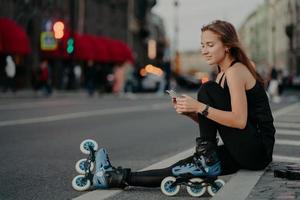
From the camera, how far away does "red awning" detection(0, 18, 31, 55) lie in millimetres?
33406

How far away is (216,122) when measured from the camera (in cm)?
523

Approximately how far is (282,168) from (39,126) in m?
8.55

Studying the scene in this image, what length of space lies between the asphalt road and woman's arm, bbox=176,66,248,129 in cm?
79

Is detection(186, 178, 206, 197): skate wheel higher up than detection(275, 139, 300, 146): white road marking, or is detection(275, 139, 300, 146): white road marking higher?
detection(186, 178, 206, 197): skate wheel

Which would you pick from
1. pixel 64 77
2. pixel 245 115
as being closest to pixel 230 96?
pixel 245 115

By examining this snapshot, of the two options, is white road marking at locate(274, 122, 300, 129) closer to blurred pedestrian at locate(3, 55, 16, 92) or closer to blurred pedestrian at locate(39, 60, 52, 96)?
blurred pedestrian at locate(3, 55, 16, 92)

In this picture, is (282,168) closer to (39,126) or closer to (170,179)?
(170,179)

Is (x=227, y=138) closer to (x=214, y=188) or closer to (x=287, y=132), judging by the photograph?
(x=214, y=188)

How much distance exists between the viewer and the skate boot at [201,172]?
5176 millimetres

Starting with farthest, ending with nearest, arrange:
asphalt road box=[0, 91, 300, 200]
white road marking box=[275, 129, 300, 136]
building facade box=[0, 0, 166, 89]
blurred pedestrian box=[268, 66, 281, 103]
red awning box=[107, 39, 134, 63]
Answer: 1. red awning box=[107, 39, 134, 63]
2. building facade box=[0, 0, 166, 89]
3. blurred pedestrian box=[268, 66, 281, 103]
4. white road marking box=[275, 129, 300, 136]
5. asphalt road box=[0, 91, 300, 200]

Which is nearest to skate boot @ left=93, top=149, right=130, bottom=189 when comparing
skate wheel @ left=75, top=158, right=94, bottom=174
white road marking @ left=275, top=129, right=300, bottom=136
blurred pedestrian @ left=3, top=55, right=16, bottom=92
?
skate wheel @ left=75, top=158, right=94, bottom=174

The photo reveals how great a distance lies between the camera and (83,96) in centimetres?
3406

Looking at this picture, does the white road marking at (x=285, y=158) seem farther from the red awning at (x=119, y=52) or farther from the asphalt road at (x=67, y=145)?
the red awning at (x=119, y=52)

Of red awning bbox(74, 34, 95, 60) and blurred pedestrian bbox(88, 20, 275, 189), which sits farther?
red awning bbox(74, 34, 95, 60)
